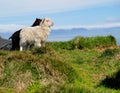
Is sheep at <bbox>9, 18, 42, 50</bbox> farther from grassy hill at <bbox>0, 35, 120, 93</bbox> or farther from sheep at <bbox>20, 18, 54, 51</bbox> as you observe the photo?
grassy hill at <bbox>0, 35, 120, 93</bbox>

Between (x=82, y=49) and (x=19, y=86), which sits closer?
(x=19, y=86)

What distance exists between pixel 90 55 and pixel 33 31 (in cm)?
313

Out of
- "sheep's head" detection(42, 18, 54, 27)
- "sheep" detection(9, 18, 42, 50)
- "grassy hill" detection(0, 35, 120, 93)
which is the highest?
"sheep's head" detection(42, 18, 54, 27)

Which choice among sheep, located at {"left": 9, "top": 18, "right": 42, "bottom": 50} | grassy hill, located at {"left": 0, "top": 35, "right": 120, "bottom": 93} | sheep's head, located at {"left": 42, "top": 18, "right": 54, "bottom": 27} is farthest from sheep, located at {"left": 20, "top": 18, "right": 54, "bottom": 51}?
grassy hill, located at {"left": 0, "top": 35, "right": 120, "bottom": 93}

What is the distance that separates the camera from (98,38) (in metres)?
31.4

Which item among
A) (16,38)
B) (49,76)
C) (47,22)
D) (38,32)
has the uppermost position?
(47,22)

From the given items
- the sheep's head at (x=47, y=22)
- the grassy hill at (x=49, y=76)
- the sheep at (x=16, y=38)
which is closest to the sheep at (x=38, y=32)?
the sheep's head at (x=47, y=22)

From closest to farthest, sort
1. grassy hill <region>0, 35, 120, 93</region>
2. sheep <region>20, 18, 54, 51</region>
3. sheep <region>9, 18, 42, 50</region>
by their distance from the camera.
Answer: grassy hill <region>0, 35, 120, 93</region> → sheep <region>20, 18, 54, 51</region> → sheep <region>9, 18, 42, 50</region>

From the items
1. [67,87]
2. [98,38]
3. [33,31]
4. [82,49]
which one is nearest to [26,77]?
[67,87]

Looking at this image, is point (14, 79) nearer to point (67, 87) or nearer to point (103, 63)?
point (67, 87)

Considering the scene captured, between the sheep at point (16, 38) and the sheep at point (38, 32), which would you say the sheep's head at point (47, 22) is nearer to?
the sheep at point (38, 32)

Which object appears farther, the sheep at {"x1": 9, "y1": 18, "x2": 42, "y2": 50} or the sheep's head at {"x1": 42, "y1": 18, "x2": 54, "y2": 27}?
the sheep at {"x1": 9, "y1": 18, "x2": 42, "y2": 50}

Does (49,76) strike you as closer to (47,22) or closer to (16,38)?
(47,22)

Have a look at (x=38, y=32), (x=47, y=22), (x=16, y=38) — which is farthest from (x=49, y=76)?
(x=16, y=38)
